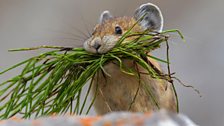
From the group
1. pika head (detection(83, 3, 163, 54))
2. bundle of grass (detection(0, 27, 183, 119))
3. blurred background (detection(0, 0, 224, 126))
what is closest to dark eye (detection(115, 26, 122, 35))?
pika head (detection(83, 3, 163, 54))

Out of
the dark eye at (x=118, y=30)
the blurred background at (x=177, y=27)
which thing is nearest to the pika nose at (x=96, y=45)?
the dark eye at (x=118, y=30)

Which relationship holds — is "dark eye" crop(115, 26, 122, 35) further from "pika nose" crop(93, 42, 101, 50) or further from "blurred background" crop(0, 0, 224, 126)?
"blurred background" crop(0, 0, 224, 126)

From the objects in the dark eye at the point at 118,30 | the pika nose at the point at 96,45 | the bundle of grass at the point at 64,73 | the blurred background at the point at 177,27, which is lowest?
the blurred background at the point at 177,27

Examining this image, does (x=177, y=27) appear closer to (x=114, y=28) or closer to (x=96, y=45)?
(x=114, y=28)

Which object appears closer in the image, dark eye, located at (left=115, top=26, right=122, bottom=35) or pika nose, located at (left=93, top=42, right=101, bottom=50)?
pika nose, located at (left=93, top=42, right=101, bottom=50)

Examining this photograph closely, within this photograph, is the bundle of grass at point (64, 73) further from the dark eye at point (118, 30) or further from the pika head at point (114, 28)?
the dark eye at point (118, 30)
